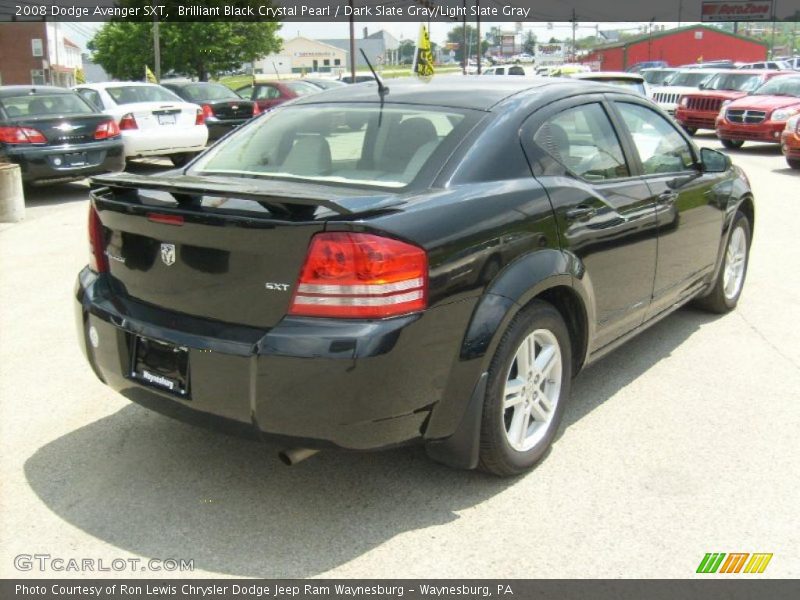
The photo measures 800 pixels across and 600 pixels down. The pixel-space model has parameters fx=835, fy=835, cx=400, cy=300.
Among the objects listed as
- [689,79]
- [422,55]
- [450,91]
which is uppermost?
[422,55]

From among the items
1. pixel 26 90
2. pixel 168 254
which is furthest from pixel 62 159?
pixel 168 254

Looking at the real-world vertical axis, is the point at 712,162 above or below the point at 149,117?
above

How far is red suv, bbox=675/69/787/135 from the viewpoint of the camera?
2080 centimetres

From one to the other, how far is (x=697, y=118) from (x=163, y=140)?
13.8 m

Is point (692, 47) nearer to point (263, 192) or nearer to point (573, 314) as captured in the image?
point (573, 314)

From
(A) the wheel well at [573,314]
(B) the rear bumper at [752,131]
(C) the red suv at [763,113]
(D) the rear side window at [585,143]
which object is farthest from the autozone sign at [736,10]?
(A) the wheel well at [573,314]

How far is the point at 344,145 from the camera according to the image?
12.5 feet

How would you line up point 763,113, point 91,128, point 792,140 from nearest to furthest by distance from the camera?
point 91,128 → point 792,140 → point 763,113

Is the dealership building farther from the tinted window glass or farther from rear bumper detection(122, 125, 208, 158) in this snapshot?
the tinted window glass

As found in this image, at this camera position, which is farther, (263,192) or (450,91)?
(450,91)

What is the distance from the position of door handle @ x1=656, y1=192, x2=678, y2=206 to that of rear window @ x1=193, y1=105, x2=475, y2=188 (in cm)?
143

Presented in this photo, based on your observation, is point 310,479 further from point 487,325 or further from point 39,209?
point 39,209

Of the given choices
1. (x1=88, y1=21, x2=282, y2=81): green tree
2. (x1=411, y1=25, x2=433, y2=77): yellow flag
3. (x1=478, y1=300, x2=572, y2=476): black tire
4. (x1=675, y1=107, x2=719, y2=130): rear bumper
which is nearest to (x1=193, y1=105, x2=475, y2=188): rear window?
(x1=478, y1=300, x2=572, y2=476): black tire

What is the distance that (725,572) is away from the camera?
2.92 meters
